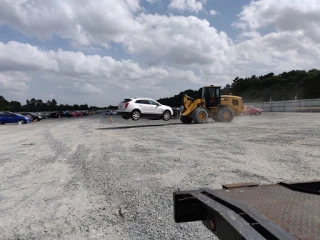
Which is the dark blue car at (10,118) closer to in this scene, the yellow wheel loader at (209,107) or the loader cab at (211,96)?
the yellow wheel loader at (209,107)

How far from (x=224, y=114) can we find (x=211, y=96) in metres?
1.63

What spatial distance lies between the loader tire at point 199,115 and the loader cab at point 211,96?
0.91 m

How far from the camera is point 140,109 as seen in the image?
2248 cm

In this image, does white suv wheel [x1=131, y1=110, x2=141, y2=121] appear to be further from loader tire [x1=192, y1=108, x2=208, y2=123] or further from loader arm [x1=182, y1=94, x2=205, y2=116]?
loader tire [x1=192, y1=108, x2=208, y2=123]

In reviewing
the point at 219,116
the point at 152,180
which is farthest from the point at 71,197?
the point at 219,116

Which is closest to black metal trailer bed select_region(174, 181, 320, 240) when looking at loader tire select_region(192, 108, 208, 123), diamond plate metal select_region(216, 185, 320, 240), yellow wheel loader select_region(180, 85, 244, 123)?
diamond plate metal select_region(216, 185, 320, 240)

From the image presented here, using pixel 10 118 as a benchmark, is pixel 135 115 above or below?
above

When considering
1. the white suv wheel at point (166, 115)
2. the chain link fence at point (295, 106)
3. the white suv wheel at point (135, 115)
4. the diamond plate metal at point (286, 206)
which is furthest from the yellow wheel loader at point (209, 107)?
the chain link fence at point (295, 106)

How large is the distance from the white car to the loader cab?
13.5 feet

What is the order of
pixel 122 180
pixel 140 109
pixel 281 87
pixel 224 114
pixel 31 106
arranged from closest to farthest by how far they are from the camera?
1. pixel 122 180
2. pixel 224 114
3. pixel 140 109
4. pixel 281 87
5. pixel 31 106

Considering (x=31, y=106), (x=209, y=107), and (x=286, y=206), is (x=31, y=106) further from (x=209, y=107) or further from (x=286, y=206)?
(x=286, y=206)

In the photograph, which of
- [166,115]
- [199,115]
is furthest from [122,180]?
[166,115]

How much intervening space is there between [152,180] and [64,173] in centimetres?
211

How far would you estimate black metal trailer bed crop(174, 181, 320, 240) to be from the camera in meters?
1.71
